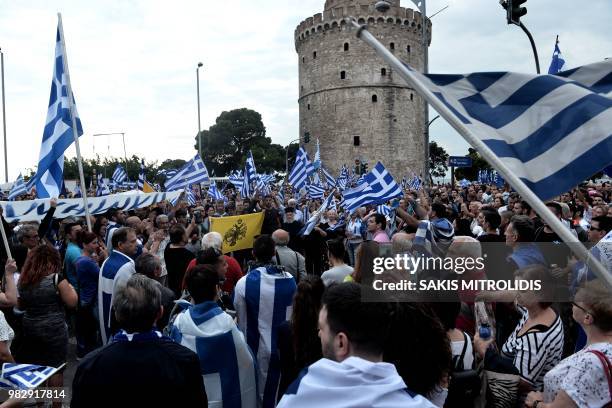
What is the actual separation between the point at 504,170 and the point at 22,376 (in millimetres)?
2558

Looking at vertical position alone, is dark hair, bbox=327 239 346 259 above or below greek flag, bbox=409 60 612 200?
below

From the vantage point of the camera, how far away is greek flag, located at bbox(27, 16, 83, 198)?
236 inches

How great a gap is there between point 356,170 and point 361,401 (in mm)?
43308

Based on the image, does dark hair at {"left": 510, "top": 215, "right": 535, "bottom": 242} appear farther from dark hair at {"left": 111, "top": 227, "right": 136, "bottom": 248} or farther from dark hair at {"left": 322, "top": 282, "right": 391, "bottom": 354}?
dark hair at {"left": 111, "top": 227, "right": 136, "bottom": 248}

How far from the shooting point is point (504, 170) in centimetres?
201

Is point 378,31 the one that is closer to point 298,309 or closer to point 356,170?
point 356,170

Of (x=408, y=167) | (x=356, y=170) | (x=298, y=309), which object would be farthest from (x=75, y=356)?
(x=408, y=167)

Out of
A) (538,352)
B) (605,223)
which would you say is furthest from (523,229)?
(538,352)

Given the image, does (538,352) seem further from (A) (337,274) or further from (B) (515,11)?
(B) (515,11)

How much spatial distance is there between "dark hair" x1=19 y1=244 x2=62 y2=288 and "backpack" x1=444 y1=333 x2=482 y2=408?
3.26 metres

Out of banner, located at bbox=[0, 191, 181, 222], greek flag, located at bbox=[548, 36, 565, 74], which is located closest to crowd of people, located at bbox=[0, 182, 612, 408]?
banner, located at bbox=[0, 191, 181, 222]

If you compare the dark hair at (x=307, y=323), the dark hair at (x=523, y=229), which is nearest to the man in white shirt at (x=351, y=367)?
the dark hair at (x=307, y=323)

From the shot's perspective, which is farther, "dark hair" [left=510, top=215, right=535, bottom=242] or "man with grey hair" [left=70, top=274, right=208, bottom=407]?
"dark hair" [left=510, top=215, right=535, bottom=242]

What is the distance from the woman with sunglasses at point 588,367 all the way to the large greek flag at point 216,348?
1768mm
